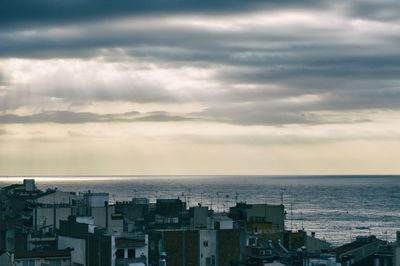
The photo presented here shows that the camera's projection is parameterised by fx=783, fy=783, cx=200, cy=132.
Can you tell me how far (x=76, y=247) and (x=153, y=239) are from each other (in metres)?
13.8

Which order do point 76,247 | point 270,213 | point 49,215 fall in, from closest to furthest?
1. point 76,247
2. point 49,215
3. point 270,213

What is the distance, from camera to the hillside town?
3327 inches

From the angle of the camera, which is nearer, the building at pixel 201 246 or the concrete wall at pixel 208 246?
the building at pixel 201 246

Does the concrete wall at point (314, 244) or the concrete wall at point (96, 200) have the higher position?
the concrete wall at point (96, 200)

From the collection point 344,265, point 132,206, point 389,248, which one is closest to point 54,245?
point 344,265

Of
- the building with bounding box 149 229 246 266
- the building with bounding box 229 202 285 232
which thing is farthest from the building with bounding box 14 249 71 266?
the building with bounding box 229 202 285 232

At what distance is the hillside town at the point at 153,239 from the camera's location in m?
84.5

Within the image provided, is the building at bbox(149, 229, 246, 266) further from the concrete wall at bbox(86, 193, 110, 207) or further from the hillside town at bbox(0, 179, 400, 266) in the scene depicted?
the concrete wall at bbox(86, 193, 110, 207)

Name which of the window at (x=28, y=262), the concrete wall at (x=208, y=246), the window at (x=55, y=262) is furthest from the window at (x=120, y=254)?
the concrete wall at (x=208, y=246)

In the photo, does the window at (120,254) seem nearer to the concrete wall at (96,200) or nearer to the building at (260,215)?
the building at (260,215)

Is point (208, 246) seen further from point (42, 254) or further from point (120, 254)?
point (42, 254)

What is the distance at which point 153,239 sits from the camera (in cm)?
9925

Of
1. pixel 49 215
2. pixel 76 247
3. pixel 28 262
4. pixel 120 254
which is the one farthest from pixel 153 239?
pixel 49 215

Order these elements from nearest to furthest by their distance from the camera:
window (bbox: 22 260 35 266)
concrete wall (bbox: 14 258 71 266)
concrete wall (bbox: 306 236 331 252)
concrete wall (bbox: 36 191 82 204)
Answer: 1. concrete wall (bbox: 14 258 71 266)
2. window (bbox: 22 260 35 266)
3. concrete wall (bbox: 306 236 331 252)
4. concrete wall (bbox: 36 191 82 204)
